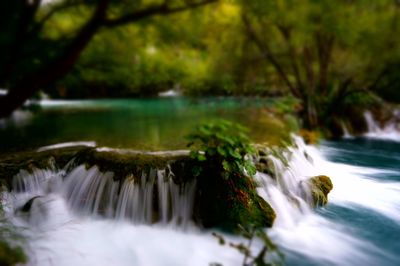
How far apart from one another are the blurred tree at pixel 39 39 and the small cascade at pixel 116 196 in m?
2.44

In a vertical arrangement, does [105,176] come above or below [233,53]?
below

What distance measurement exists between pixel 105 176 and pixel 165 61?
2.25 meters

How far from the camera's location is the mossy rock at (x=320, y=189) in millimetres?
5323

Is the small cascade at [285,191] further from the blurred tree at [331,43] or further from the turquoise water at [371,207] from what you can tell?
the blurred tree at [331,43]

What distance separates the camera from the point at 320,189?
553 centimetres

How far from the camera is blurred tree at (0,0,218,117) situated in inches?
84.3

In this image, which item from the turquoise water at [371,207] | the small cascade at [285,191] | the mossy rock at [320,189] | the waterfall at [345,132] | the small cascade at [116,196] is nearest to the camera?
the turquoise water at [371,207]

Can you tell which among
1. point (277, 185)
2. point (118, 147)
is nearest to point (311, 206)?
point (277, 185)

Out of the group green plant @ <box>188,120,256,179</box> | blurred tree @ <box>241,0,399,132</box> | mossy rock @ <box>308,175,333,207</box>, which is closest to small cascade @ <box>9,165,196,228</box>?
green plant @ <box>188,120,256,179</box>

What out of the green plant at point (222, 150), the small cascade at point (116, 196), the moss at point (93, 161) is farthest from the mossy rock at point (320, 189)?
the moss at point (93, 161)

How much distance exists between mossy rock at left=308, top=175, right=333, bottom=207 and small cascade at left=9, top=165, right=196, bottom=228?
2.37 meters

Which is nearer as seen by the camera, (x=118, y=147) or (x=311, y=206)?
(x=311, y=206)

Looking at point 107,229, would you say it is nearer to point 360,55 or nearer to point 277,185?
point 277,185

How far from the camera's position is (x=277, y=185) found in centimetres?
529
